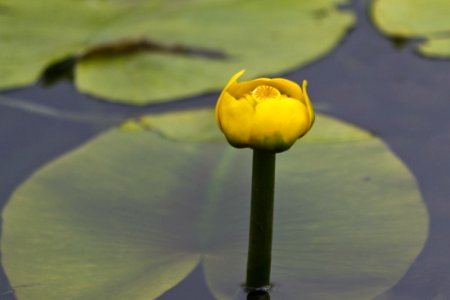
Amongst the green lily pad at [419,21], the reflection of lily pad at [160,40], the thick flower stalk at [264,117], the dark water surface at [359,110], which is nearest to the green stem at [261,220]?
the thick flower stalk at [264,117]

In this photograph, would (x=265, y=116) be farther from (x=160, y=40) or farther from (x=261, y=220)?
(x=160, y=40)

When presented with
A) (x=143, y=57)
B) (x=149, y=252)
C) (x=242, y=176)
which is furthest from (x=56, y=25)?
(x=149, y=252)

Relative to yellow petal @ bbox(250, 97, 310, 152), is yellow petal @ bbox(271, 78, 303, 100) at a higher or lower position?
higher

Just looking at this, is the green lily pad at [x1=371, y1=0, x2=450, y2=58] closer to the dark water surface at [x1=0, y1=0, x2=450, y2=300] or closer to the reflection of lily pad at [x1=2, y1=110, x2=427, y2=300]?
the dark water surface at [x1=0, y1=0, x2=450, y2=300]

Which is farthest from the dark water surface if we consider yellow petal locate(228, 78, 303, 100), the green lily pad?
yellow petal locate(228, 78, 303, 100)

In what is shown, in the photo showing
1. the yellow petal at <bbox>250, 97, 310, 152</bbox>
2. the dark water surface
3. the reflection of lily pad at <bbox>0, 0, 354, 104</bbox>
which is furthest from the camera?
the reflection of lily pad at <bbox>0, 0, 354, 104</bbox>
